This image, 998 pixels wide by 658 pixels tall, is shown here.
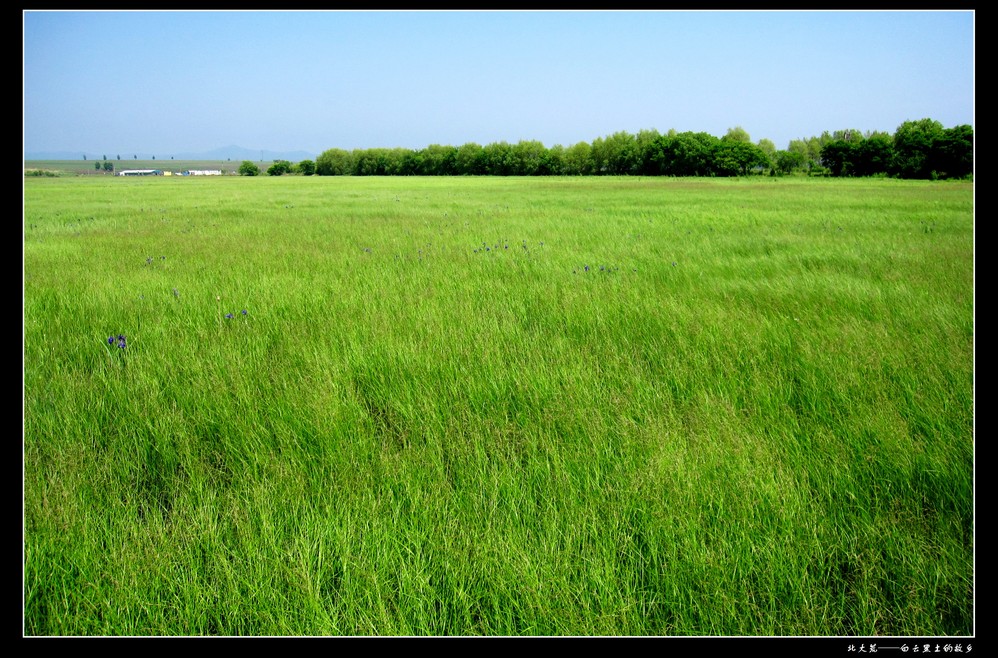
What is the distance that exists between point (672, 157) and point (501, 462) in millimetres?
93322

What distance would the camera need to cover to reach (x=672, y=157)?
86.9m

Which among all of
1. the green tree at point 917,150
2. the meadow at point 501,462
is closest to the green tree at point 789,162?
the green tree at point 917,150

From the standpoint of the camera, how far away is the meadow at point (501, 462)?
5.68 feet

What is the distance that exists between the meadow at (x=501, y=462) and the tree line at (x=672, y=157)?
5508cm

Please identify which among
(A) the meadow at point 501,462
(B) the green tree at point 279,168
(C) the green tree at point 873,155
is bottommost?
(A) the meadow at point 501,462

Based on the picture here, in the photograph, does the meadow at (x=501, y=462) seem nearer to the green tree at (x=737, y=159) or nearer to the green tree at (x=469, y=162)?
the green tree at (x=737, y=159)

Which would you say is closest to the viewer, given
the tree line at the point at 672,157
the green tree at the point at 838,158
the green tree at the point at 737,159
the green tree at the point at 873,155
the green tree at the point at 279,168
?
the tree line at the point at 672,157

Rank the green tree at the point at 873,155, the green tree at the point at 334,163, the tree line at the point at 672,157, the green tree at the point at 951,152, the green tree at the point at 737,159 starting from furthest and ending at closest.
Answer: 1. the green tree at the point at 334,163
2. the green tree at the point at 737,159
3. the green tree at the point at 873,155
4. the tree line at the point at 672,157
5. the green tree at the point at 951,152

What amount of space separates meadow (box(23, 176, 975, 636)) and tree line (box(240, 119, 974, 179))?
55.1m

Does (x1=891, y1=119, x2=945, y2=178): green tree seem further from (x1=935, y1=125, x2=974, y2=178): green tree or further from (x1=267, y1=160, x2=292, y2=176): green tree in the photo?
(x1=267, y1=160, x2=292, y2=176): green tree

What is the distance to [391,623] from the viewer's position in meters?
1.66

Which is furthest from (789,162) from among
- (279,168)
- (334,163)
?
(279,168)
